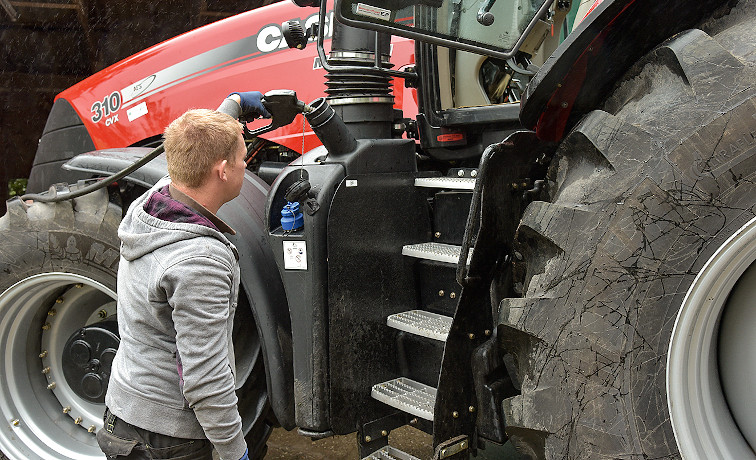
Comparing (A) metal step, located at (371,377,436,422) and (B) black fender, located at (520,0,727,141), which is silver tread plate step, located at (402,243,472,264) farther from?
(B) black fender, located at (520,0,727,141)

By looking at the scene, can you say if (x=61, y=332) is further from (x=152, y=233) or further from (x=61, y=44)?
(x=61, y=44)

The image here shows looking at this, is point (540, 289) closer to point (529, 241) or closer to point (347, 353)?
point (529, 241)

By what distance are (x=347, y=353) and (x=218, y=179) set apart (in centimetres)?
89

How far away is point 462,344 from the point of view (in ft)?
7.30

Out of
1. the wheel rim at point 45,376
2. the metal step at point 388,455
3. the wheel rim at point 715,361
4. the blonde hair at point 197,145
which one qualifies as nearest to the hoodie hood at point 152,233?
the blonde hair at point 197,145

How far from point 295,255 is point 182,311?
783 millimetres

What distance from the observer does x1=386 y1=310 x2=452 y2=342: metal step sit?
94.1 inches

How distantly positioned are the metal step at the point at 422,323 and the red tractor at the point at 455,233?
1cm

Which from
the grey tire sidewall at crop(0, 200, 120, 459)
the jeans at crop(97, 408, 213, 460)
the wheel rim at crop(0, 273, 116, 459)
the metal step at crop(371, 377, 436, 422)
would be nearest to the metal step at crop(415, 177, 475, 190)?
the metal step at crop(371, 377, 436, 422)

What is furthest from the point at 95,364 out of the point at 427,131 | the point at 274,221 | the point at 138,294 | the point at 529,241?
the point at 529,241

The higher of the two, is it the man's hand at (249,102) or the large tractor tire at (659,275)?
the man's hand at (249,102)

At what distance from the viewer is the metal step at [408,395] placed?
7.75 ft

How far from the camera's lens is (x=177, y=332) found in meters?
1.82

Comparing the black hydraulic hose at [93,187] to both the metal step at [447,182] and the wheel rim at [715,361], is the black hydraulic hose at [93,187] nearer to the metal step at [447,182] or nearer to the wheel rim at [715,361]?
the metal step at [447,182]
